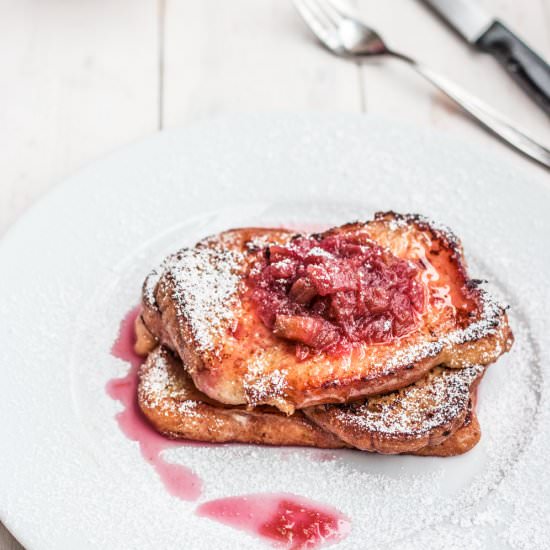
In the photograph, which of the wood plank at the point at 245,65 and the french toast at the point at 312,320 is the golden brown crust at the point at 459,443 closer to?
the french toast at the point at 312,320

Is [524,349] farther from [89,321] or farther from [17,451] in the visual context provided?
[17,451]

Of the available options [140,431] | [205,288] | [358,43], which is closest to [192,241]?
[205,288]

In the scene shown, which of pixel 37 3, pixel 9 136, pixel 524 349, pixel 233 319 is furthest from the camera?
pixel 37 3

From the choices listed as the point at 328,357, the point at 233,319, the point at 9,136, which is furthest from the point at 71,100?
the point at 328,357

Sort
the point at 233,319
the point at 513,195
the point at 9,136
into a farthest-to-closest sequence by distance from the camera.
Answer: the point at 9,136
the point at 513,195
the point at 233,319

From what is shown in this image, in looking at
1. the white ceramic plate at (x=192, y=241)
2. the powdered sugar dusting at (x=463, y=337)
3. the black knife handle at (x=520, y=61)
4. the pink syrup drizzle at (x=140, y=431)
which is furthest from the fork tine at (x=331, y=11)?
the pink syrup drizzle at (x=140, y=431)
